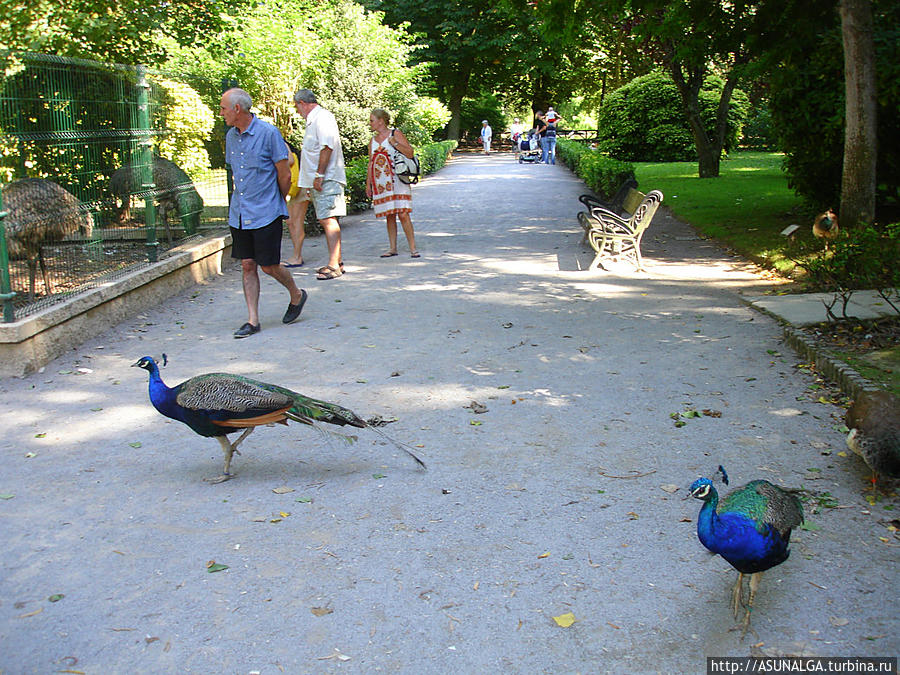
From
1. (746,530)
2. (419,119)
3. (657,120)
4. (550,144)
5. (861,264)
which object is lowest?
(746,530)

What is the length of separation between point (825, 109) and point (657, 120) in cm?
2205

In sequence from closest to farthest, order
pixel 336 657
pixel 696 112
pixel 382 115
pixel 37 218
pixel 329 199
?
pixel 336 657 → pixel 37 218 → pixel 329 199 → pixel 382 115 → pixel 696 112

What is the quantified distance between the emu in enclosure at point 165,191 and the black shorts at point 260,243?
6.11 ft

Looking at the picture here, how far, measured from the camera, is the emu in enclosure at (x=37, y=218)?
23.5 feet

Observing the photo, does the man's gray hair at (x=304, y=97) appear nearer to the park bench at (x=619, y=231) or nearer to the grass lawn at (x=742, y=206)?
the park bench at (x=619, y=231)

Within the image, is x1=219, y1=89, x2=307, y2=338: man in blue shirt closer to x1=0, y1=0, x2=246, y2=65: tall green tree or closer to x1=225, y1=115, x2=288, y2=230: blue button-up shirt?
x1=225, y1=115, x2=288, y2=230: blue button-up shirt

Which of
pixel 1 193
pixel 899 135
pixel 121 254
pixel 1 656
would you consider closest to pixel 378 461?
pixel 1 656

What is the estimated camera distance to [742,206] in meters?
16.2

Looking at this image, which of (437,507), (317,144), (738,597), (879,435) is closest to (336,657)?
(437,507)

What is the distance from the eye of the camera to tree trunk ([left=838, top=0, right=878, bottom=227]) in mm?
9461

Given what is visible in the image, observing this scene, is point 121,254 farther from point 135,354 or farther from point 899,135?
point 899,135

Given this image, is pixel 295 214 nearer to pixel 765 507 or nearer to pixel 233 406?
pixel 233 406

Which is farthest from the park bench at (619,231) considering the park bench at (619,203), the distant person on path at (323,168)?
the distant person on path at (323,168)

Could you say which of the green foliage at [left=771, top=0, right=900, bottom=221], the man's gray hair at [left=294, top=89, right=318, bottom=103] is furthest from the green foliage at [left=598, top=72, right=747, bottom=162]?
the man's gray hair at [left=294, top=89, right=318, bottom=103]
